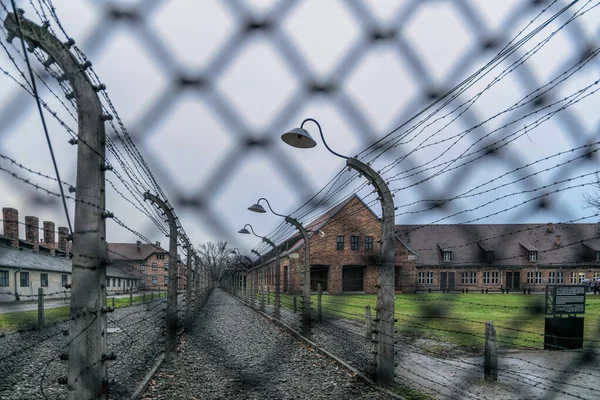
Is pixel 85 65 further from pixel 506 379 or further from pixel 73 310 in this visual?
pixel 506 379

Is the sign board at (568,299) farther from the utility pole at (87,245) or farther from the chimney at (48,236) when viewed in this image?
the chimney at (48,236)

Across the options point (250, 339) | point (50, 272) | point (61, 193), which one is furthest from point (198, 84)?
point (50, 272)

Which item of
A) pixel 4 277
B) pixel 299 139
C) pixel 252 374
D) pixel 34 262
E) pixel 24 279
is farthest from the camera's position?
pixel 34 262

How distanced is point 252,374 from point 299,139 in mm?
5516

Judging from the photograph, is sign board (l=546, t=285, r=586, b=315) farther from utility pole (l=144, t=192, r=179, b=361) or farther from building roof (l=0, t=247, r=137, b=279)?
building roof (l=0, t=247, r=137, b=279)

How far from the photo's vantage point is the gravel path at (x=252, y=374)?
5750 mm

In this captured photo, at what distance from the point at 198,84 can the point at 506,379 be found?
258 inches

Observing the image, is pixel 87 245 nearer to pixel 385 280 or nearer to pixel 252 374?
pixel 385 280

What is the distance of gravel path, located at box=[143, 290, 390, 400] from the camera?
18.9ft

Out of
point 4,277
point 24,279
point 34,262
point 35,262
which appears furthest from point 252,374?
point 35,262

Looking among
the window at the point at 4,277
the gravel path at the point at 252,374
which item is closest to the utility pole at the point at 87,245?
the gravel path at the point at 252,374

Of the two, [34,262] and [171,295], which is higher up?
[171,295]

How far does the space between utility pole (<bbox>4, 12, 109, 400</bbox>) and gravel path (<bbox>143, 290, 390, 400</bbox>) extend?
12.9 ft

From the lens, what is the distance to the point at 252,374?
703cm
